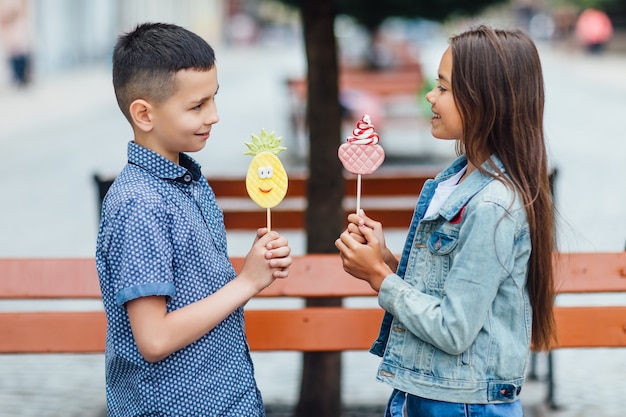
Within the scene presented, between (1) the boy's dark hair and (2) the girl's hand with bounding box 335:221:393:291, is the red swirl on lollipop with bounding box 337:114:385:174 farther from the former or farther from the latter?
(1) the boy's dark hair

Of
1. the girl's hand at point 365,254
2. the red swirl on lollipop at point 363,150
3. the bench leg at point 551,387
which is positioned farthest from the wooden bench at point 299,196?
the girl's hand at point 365,254

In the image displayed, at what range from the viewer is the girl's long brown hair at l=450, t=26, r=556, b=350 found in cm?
209

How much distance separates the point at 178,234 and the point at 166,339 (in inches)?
9.7

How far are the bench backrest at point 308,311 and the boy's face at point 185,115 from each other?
1.32 metres

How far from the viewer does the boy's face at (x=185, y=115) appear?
211 centimetres

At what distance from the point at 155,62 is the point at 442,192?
31.0 inches

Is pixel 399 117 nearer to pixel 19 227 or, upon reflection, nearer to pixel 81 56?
pixel 19 227

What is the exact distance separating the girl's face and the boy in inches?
19.4

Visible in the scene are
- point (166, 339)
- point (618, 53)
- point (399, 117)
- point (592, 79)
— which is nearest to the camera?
point (166, 339)

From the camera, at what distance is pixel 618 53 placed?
37.5 m

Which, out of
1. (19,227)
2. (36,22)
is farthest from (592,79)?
(19,227)

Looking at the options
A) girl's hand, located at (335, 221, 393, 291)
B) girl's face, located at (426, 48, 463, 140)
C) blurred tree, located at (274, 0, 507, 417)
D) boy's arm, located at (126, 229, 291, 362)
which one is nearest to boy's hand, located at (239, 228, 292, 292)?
boy's arm, located at (126, 229, 291, 362)

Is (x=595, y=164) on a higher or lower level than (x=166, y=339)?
lower

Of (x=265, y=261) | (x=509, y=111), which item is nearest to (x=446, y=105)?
(x=509, y=111)
